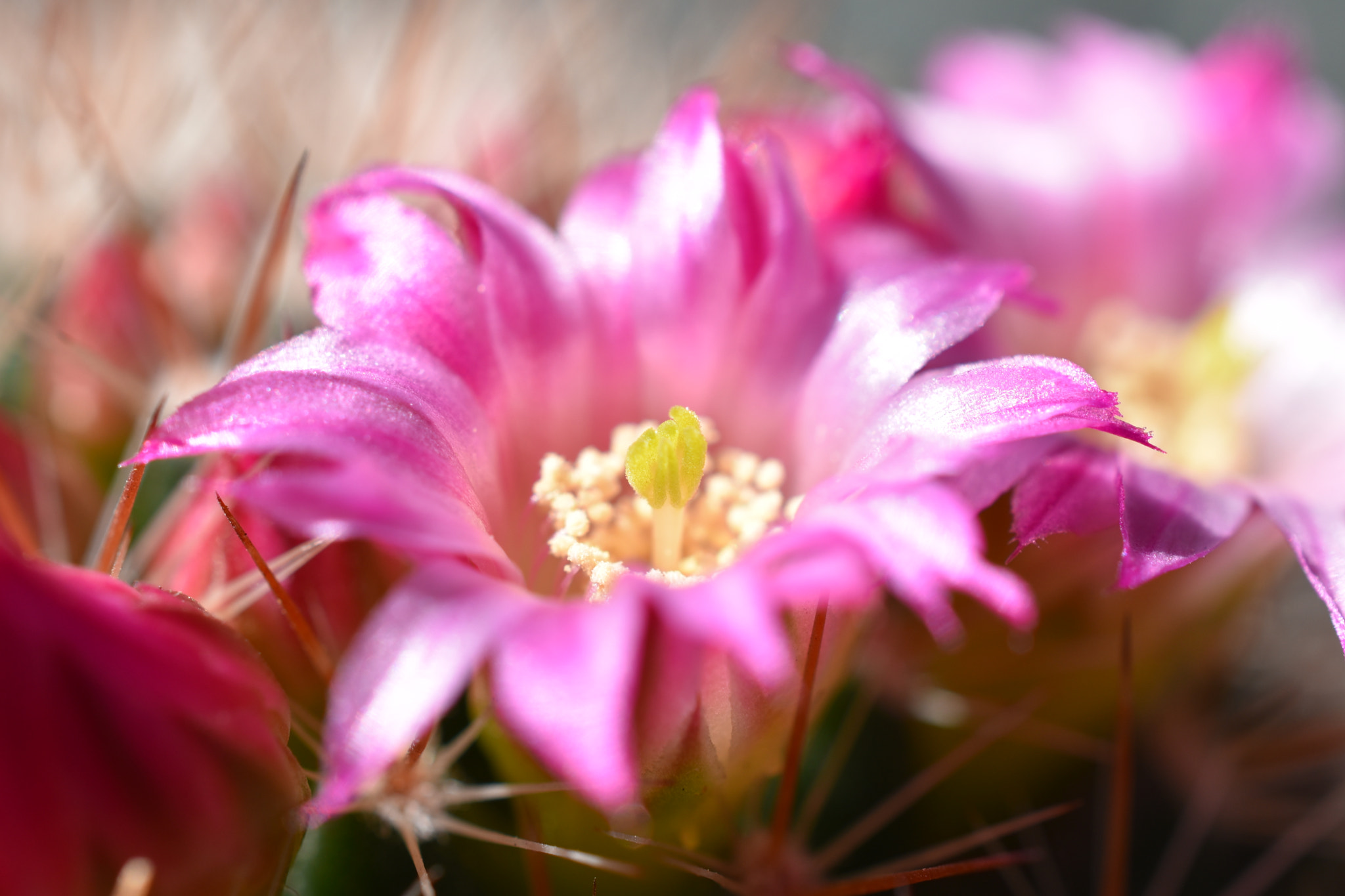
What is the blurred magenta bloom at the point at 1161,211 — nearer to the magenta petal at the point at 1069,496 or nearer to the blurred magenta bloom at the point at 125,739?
the magenta petal at the point at 1069,496

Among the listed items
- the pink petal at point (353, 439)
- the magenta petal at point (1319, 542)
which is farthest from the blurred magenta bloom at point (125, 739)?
the magenta petal at point (1319, 542)

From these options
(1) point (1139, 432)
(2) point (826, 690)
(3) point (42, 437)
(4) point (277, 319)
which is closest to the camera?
(1) point (1139, 432)

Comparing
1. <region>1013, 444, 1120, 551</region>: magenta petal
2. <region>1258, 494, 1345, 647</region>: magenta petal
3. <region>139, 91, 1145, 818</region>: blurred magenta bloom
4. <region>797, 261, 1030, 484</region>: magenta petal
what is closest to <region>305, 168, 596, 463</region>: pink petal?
<region>139, 91, 1145, 818</region>: blurred magenta bloom

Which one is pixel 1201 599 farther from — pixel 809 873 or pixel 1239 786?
pixel 809 873

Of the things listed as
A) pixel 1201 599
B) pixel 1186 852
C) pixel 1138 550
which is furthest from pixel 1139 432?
pixel 1186 852

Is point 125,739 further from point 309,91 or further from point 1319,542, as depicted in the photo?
point 309,91
